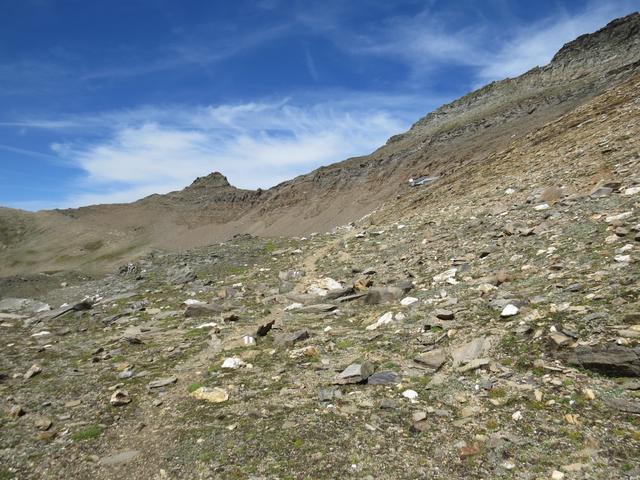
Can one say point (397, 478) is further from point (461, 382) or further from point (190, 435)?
point (190, 435)

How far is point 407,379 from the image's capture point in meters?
7.08

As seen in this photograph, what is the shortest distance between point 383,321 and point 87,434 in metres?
6.47

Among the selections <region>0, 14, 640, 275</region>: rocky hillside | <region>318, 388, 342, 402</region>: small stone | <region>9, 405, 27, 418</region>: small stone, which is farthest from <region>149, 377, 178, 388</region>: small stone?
<region>0, 14, 640, 275</region>: rocky hillside

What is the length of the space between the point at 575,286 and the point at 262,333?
23.8ft

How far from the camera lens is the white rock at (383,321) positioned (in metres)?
10.1

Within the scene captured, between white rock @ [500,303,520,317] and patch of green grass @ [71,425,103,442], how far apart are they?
752 cm

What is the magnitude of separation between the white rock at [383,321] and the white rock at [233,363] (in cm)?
317

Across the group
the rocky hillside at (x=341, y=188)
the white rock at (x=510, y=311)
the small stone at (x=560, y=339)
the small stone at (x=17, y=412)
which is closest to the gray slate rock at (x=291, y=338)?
the white rock at (x=510, y=311)

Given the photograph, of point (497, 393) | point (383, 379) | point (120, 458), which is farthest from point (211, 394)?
point (497, 393)

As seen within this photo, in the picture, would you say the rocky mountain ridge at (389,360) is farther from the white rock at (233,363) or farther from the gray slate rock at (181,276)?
the gray slate rock at (181,276)

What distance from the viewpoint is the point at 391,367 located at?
764 cm

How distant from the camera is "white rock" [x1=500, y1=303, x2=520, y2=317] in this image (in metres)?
7.94

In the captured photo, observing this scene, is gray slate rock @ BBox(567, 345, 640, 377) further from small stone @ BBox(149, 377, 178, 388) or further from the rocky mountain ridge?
small stone @ BBox(149, 377, 178, 388)

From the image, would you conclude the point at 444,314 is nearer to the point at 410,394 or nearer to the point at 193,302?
the point at 410,394
